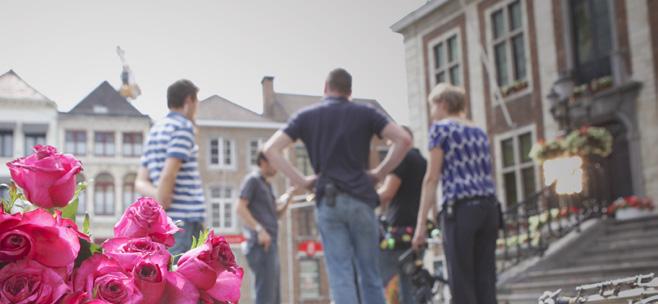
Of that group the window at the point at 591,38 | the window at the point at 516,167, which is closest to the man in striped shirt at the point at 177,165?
the window at the point at 591,38

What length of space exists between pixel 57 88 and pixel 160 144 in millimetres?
621

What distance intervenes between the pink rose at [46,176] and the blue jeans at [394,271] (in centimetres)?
222

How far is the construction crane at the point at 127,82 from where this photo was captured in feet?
6.34

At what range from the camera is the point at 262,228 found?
11.3 ft

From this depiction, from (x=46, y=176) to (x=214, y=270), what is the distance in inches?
7.5

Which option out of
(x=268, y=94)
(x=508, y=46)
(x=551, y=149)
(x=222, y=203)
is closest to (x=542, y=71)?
(x=508, y=46)

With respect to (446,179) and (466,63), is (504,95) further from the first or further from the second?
(446,179)

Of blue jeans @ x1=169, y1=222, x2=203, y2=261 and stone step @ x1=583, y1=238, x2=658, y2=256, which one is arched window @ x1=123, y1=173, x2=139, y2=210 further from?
blue jeans @ x1=169, y1=222, x2=203, y2=261

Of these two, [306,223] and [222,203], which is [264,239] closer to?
[222,203]

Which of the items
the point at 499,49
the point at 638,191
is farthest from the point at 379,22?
the point at 499,49

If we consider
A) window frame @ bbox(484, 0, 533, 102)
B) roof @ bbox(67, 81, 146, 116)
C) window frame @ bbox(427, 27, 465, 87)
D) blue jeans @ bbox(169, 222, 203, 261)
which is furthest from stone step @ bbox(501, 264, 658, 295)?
window frame @ bbox(484, 0, 533, 102)

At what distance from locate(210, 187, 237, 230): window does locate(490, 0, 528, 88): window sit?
362 inches

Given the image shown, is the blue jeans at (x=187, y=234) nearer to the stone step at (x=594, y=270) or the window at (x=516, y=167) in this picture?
the stone step at (x=594, y=270)

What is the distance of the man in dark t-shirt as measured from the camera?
2.41 metres
